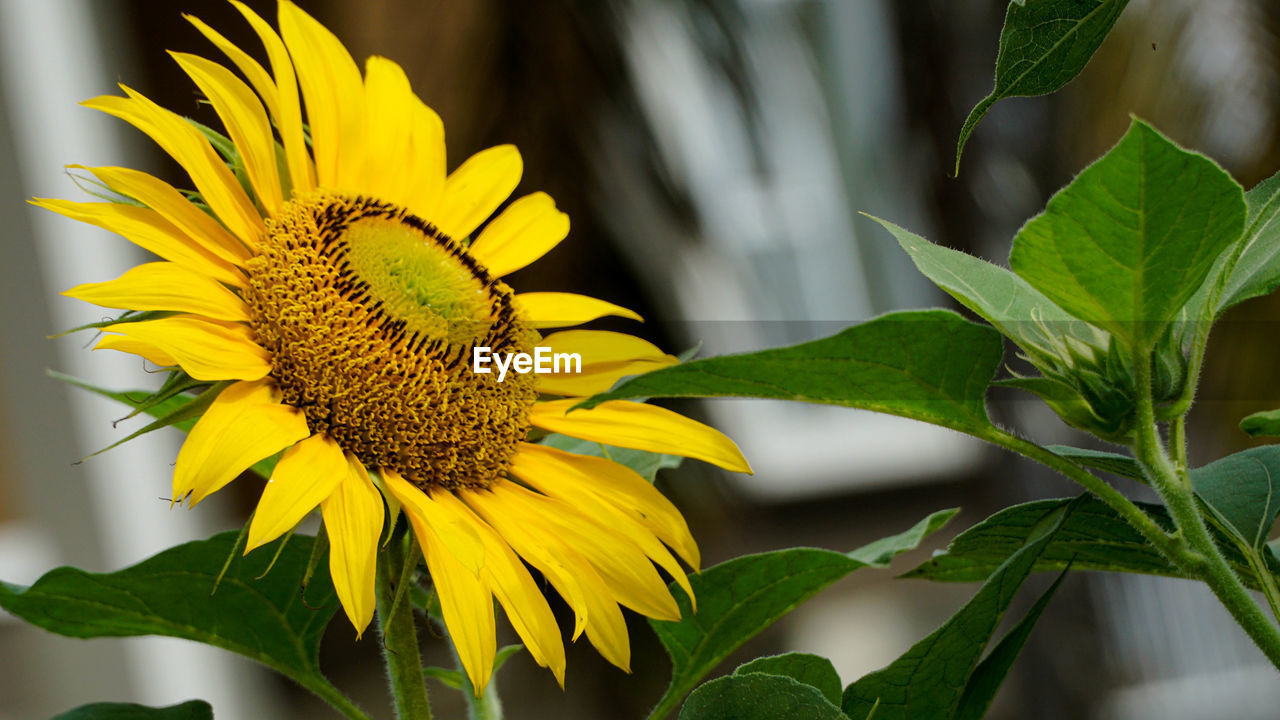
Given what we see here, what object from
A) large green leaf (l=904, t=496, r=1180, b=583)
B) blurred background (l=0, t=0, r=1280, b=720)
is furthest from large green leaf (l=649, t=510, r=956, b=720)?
blurred background (l=0, t=0, r=1280, b=720)

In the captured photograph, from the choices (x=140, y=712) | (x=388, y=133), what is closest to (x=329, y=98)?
(x=388, y=133)

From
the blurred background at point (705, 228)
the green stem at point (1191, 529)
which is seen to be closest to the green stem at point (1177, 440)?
the green stem at point (1191, 529)

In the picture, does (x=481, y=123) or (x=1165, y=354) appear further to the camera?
(x=481, y=123)

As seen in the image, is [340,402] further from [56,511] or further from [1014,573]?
[56,511]

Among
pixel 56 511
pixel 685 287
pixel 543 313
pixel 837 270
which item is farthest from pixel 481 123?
pixel 543 313

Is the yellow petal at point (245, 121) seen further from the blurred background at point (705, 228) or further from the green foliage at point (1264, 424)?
the blurred background at point (705, 228)

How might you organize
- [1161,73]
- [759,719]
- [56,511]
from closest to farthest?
[759,719], [1161,73], [56,511]
